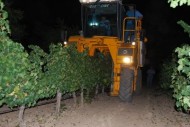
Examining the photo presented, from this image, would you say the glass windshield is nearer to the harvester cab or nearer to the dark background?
the harvester cab

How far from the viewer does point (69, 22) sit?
153 feet

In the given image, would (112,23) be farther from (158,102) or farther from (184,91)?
(184,91)

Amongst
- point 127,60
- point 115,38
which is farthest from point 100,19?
point 127,60

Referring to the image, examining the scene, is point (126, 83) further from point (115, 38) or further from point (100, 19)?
point (100, 19)

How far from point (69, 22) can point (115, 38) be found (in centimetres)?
3286

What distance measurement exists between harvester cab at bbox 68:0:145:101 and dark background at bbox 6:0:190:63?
1021 cm

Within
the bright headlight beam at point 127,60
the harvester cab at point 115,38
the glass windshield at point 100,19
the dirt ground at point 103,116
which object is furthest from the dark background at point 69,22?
the dirt ground at point 103,116

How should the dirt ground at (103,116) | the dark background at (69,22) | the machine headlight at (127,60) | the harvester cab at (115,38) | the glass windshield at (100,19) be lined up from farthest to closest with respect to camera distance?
1. the dark background at (69,22)
2. the glass windshield at (100,19)
3. the harvester cab at (115,38)
4. the machine headlight at (127,60)
5. the dirt ground at (103,116)

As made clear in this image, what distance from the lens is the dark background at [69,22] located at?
121 ft

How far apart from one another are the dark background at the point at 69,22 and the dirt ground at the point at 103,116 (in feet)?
41.4

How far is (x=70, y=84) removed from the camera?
12.1 meters

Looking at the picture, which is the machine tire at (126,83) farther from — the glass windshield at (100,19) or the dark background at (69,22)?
→ the dark background at (69,22)

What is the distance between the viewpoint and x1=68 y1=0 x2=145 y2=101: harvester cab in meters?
13.8

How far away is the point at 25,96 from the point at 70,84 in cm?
369
